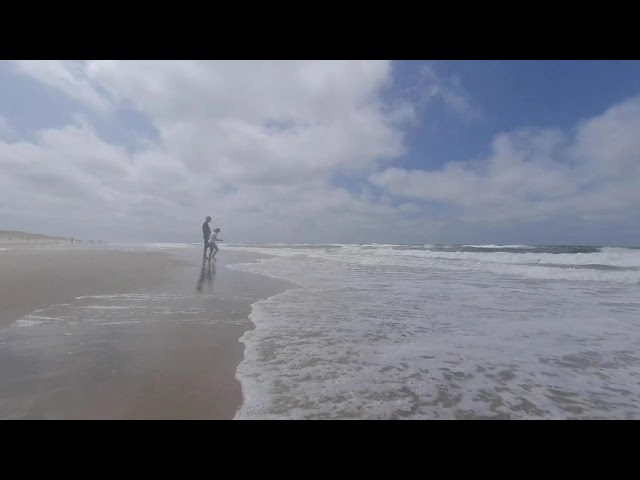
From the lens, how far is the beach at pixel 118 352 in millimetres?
2445

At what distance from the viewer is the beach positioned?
8.02ft

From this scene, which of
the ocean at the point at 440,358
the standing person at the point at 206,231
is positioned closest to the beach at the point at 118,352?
the ocean at the point at 440,358

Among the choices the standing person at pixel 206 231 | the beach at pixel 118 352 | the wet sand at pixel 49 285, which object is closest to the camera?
the beach at pixel 118 352

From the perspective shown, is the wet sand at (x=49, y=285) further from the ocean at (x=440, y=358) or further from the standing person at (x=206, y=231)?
the standing person at (x=206, y=231)

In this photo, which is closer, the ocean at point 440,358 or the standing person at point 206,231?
the ocean at point 440,358

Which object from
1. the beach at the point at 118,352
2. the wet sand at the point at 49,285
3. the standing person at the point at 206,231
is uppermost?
the standing person at the point at 206,231

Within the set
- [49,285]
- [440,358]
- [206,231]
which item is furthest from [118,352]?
Answer: [206,231]

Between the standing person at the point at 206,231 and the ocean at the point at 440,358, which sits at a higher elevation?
the standing person at the point at 206,231

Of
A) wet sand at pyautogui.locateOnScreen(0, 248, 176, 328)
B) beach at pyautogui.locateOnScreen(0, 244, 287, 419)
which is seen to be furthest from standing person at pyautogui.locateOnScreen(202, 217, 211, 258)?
beach at pyautogui.locateOnScreen(0, 244, 287, 419)

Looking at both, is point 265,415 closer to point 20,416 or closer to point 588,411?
point 20,416

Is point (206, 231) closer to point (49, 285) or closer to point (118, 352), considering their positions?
point (49, 285)

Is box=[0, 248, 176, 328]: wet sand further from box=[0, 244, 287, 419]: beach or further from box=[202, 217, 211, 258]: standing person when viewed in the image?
box=[202, 217, 211, 258]: standing person

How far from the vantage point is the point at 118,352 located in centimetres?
354
